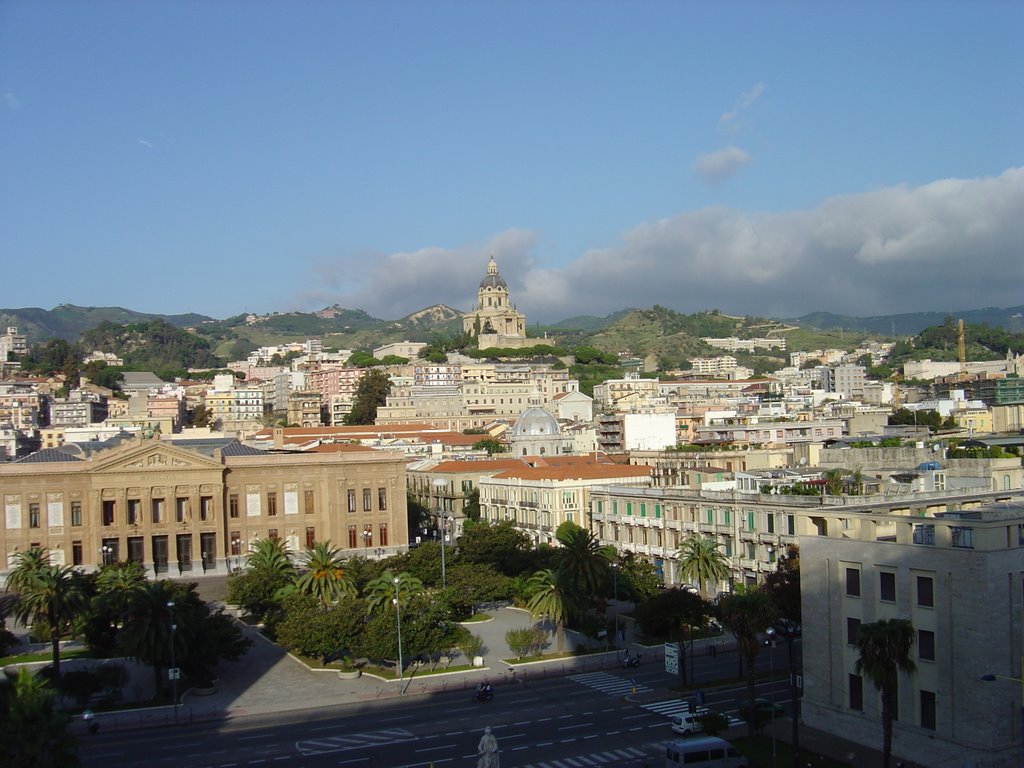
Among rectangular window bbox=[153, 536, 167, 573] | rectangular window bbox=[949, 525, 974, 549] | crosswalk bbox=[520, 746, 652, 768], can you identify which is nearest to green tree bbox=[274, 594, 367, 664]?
crosswalk bbox=[520, 746, 652, 768]

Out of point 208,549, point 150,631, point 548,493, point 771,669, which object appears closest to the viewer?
point 150,631

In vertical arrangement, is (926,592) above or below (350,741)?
above

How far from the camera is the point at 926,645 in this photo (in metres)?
36.2

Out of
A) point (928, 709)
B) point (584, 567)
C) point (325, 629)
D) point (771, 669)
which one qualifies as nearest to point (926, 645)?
point (928, 709)

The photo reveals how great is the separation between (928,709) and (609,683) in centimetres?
1799

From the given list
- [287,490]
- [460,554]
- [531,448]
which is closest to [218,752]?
[460,554]

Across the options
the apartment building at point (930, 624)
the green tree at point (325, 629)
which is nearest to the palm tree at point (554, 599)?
the green tree at point (325, 629)

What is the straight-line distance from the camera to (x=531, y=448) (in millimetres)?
133125

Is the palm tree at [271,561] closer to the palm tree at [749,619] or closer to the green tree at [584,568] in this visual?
the green tree at [584,568]

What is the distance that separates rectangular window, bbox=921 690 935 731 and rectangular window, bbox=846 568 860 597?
13.5 feet

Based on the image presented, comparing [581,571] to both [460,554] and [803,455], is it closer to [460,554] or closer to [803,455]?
[460,554]

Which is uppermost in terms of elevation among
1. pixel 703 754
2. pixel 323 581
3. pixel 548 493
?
pixel 548 493

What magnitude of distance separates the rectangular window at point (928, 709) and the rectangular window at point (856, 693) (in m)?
2.66

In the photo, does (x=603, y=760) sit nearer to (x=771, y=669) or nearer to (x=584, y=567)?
(x=771, y=669)
